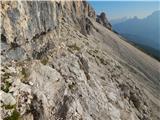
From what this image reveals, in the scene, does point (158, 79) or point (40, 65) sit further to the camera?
point (158, 79)

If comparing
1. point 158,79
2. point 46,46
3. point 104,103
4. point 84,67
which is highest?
point 46,46

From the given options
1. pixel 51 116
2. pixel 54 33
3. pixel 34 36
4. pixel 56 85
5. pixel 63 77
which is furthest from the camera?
pixel 54 33

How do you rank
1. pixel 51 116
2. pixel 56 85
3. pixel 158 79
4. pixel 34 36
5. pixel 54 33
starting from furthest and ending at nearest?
pixel 158 79 < pixel 54 33 < pixel 34 36 < pixel 56 85 < pixel 51 116

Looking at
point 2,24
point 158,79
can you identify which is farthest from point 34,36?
point 158,79

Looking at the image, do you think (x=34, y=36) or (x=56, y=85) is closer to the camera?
(x=56, y=85)

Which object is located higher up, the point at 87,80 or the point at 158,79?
the point at 87,80

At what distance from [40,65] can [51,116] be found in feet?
30.8

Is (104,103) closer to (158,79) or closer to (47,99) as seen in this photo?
(47,99)

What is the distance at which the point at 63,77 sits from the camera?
43.8m

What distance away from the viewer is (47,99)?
3731cm

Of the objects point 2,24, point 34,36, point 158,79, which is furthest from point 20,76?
point 158,79

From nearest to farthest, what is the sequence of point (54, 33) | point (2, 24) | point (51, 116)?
point (51, 116)
point (2, 24)
point (54, 33)

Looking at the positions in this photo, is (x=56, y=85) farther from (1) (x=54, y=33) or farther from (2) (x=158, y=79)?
(2) (x=158, y=79)

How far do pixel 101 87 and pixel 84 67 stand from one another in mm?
4276
